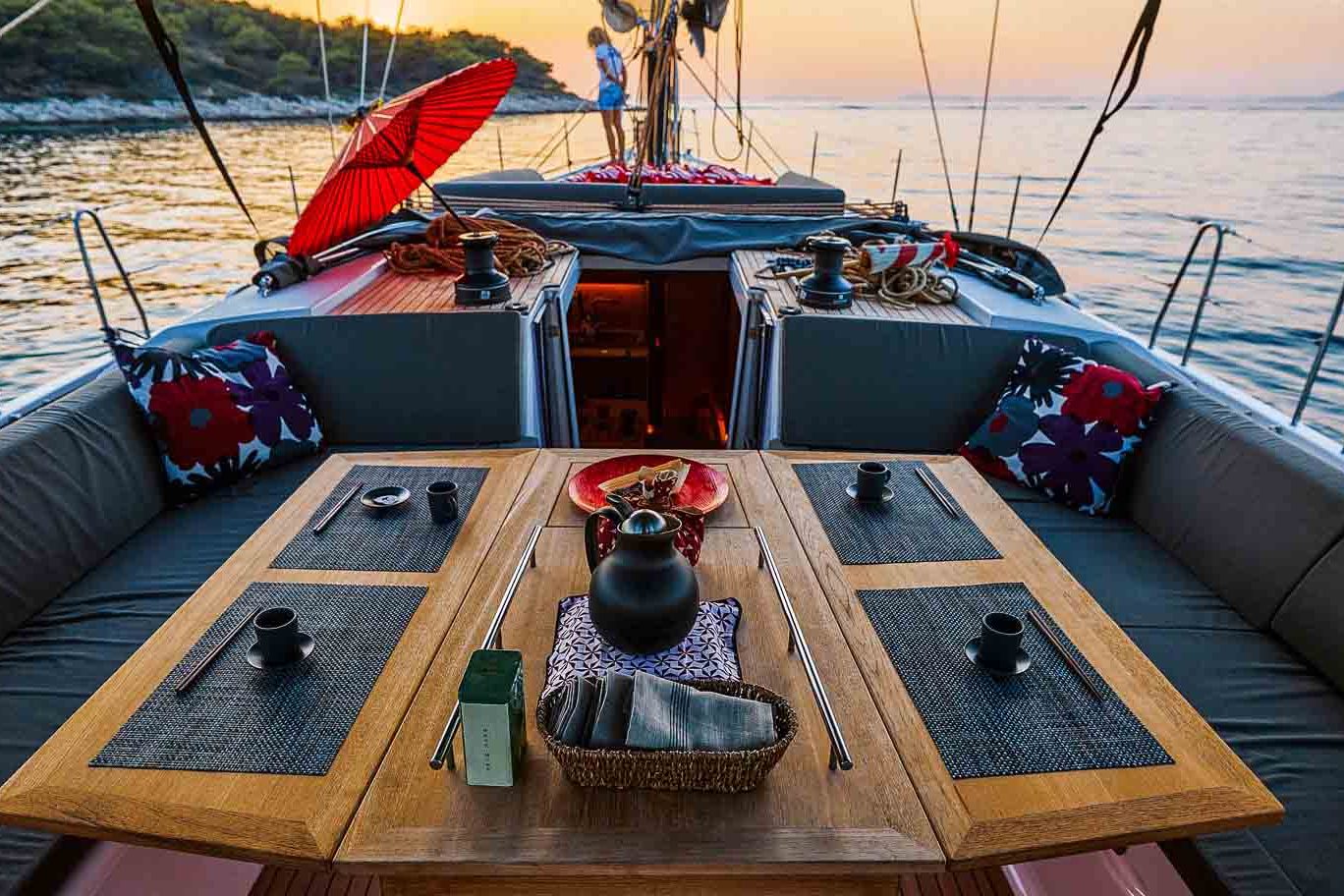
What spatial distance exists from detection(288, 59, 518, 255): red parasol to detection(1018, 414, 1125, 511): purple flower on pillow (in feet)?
5.78

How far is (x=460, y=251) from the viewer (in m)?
2.88

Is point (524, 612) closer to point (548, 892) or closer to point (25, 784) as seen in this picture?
point (548, 892)

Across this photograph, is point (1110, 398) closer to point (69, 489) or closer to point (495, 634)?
point (495, 634)

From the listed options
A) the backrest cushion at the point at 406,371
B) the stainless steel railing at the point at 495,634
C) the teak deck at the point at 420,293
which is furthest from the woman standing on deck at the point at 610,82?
the stainless steel railing at the point at 495,634

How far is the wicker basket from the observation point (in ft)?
2.49

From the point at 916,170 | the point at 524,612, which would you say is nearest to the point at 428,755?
the point at 524,612

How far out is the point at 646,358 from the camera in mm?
3471

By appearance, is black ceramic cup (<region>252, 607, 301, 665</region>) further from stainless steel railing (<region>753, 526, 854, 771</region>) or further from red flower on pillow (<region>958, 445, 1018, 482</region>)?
red flower on pillow (<region>958, 445, 1018, 482</region>)

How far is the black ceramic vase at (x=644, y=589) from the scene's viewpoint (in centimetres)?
89

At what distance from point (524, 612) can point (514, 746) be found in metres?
0.31

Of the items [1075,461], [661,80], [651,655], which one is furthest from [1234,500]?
[661,80]

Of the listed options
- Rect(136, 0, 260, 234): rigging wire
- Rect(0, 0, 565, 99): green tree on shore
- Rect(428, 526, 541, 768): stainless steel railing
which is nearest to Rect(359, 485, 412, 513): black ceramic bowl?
Rect(428, 526, 541, 768): stainless steel railing

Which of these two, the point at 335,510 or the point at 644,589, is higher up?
the point at 644,589

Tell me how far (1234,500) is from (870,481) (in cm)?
83
